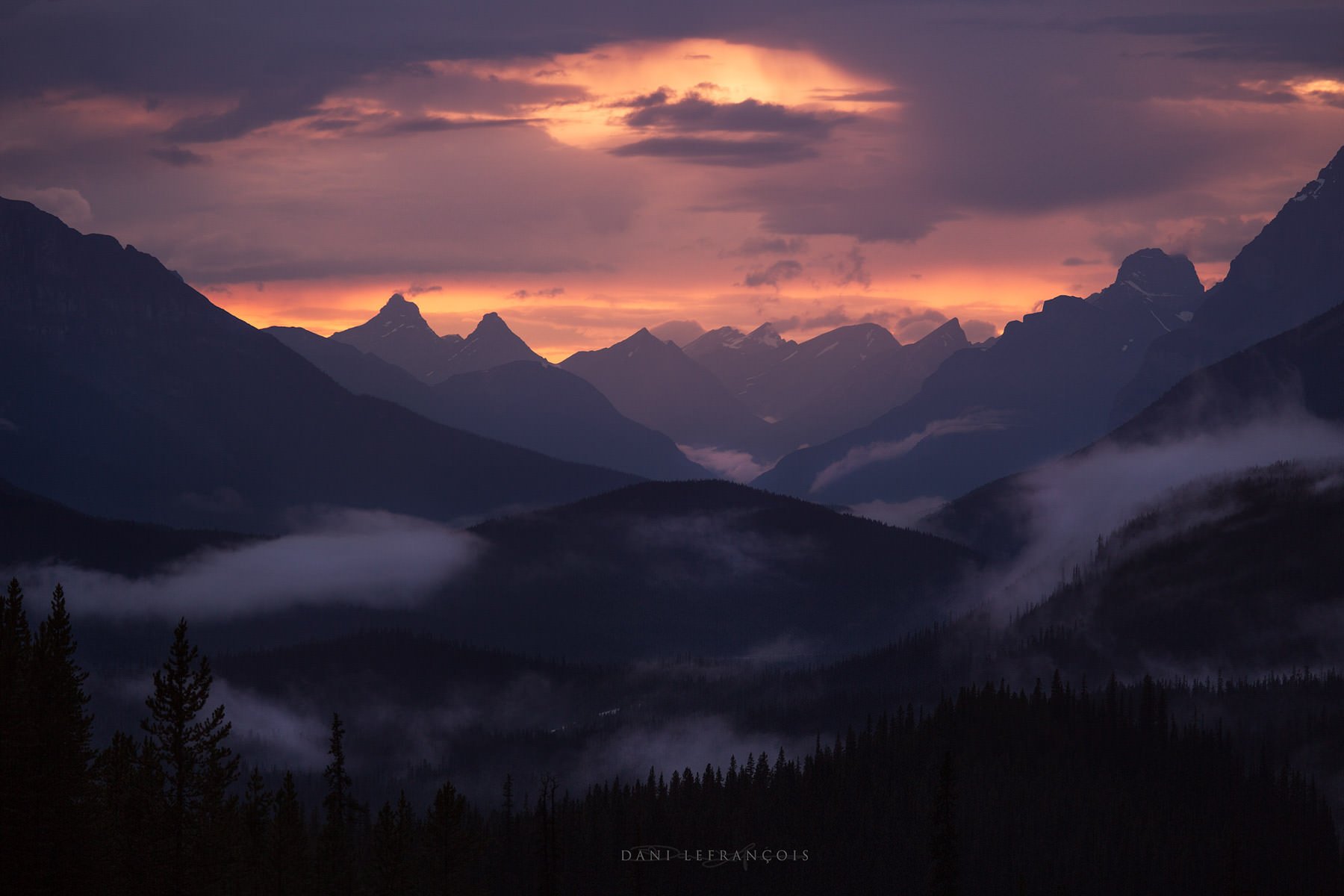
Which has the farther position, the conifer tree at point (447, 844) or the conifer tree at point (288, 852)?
the conifer tree at point (447, 844)

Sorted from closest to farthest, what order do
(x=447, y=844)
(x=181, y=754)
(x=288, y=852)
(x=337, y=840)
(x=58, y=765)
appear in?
(x=58, y=765) < (x=181, y=754) < (x=288, y=852) < (x=447, y=844) < (x=337, y=840)

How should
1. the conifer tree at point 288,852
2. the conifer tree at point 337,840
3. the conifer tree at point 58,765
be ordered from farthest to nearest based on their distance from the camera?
the conifer tree at point 337,840 < the conifer tree at point 288,852 < the conifer tree at point 58,765

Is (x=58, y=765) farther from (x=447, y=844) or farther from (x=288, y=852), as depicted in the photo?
(x=447, y=844)

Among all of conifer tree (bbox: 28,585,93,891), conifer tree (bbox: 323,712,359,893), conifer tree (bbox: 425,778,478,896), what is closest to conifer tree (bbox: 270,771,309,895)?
conifer tree (bbox: 323,712,359,893)

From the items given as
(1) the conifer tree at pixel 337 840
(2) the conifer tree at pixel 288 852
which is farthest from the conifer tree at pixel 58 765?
(1) the conifer tree at pixel 337 840

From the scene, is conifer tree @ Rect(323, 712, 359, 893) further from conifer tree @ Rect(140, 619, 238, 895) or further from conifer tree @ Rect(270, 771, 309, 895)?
conifer tree @ Rect(140, 619, 238, 895)

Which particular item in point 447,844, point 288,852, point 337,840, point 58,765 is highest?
point 58,765

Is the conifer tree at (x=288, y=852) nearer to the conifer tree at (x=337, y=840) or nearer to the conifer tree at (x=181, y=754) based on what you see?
the conifer tree at (x=337, y=840)

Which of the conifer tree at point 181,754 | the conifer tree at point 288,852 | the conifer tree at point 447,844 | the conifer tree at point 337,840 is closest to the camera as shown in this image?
the conifer tree at point 181,754

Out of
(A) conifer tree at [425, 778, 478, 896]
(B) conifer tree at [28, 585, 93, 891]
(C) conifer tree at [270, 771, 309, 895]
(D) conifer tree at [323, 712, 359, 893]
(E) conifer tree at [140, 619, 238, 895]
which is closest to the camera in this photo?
(B) conifer tree at [28, 585, 93, 891]

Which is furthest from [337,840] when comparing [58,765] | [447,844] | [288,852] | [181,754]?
[58,765]

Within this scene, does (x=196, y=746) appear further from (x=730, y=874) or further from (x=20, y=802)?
(x=730, y=874)

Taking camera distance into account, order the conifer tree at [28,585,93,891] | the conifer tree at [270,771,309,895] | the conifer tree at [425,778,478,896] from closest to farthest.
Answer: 1. the conifer tree at [28,585,93,891]
2. the conifer tree at [270,771,309,895]
3. the conifer tree at [425,778,478,896]

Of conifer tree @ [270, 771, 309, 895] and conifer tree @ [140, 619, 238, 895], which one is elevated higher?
conifer tree @ [140, 619, 238, 895]
